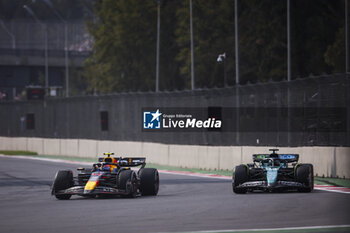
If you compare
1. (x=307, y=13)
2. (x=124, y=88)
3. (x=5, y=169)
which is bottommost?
(x=5, y=169)

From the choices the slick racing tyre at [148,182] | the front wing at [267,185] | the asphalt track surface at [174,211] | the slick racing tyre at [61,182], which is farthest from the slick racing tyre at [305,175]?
the slick racing tyre at [61,182]

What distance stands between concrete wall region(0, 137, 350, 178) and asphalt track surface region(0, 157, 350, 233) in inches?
147

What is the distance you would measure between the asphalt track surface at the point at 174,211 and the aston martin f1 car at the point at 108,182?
23 cm

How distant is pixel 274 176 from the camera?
1947 centimetres

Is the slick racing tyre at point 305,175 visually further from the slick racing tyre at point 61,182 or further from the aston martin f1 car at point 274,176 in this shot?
the slick racing tyre at point 61,182

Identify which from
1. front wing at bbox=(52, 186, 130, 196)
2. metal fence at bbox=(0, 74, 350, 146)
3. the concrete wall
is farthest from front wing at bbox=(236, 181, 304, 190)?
metal fence at bbox=(0, 74, 350, 146)

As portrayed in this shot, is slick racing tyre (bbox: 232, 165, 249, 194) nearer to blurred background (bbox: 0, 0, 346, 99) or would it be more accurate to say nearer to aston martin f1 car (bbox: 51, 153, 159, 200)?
aston martin f1 car (bbox: 51, 153, 159, 200)

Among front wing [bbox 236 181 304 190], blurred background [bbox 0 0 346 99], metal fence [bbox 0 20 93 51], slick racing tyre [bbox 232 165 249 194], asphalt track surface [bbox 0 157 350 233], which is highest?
metal fence [bbox 0 20 93 51]

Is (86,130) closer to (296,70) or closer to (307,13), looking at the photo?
(296,70)

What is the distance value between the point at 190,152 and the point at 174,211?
17022 millimetres

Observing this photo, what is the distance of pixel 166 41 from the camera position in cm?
8319

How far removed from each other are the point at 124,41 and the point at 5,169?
47444 millimetres

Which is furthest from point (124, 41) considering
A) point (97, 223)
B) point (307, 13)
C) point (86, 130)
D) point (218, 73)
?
point (97, 223)

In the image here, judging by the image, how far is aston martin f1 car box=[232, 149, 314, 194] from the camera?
19.4m
